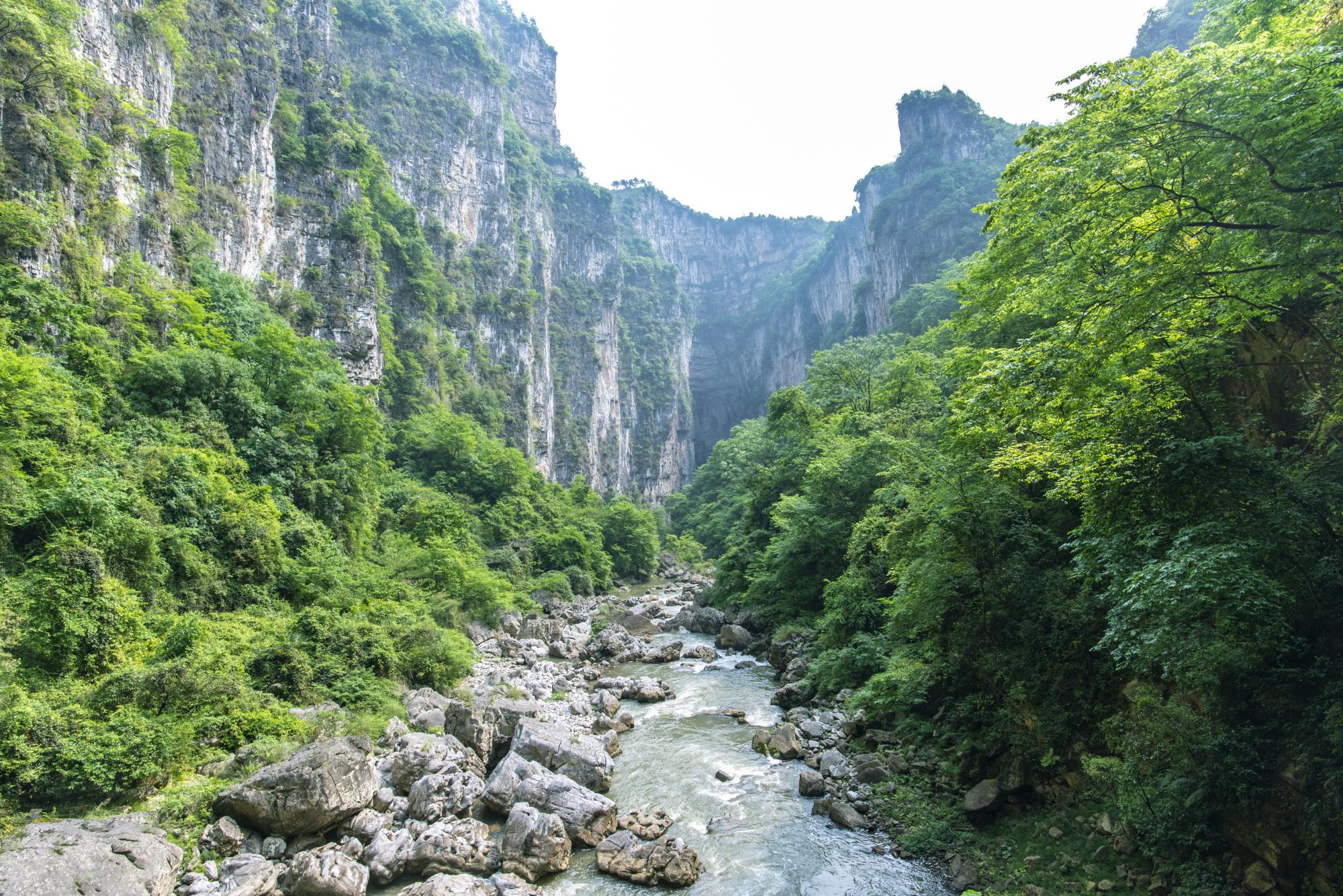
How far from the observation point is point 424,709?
13.1 meters

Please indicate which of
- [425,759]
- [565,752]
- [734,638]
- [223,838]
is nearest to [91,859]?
[223,838]

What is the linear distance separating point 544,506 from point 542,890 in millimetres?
31784

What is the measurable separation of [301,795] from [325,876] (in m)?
1.21

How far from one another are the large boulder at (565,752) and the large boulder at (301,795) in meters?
3.14

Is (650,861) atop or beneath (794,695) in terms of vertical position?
beneath

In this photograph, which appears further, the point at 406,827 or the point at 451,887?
the point at 406,827

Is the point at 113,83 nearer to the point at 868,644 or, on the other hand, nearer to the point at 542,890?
the point at 542,890

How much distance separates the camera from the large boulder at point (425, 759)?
1039 centimetres

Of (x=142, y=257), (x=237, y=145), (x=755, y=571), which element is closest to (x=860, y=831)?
(x=755, y=571)

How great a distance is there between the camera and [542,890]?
8.34 meters

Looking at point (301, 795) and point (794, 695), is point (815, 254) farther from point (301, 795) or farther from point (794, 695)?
point (301, 795)

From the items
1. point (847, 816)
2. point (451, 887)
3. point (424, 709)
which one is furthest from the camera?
point (424, 709)

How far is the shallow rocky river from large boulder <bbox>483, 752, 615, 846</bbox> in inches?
14.3

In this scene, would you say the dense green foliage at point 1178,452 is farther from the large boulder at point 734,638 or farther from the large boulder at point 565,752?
the large boulder at point 734,638
